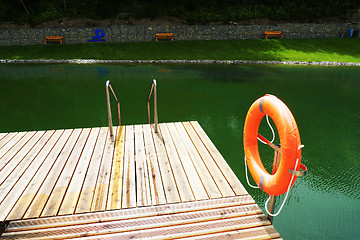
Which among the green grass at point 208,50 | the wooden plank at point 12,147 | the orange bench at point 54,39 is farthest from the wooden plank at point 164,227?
the orange bench at point 54,39

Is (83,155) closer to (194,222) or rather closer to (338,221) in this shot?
(194,222)

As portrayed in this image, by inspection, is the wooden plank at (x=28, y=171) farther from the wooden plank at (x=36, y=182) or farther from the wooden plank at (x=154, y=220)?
the wooden plank at (x=154, y=220)

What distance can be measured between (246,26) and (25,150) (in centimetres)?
1782

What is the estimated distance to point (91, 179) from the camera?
9.78 feet

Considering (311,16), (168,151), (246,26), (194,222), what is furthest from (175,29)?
(194,222)

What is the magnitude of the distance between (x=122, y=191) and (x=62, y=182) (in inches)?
28.5

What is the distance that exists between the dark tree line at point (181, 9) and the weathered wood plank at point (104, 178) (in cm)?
1785

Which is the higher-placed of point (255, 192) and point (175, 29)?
point (175, 29)

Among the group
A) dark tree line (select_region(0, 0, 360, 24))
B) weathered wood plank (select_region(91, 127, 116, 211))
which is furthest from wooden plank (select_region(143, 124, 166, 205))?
dark tree line (select_region(0, 0, 360, 24))

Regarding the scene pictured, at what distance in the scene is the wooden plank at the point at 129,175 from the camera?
2621 millimetres

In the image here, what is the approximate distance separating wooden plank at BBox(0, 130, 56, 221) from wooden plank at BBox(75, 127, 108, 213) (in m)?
0.63

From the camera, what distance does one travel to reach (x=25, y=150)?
3.71 m

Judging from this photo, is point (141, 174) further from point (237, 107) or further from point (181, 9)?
point (181, 9)

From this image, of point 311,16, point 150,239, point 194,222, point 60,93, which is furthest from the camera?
point 311,16
